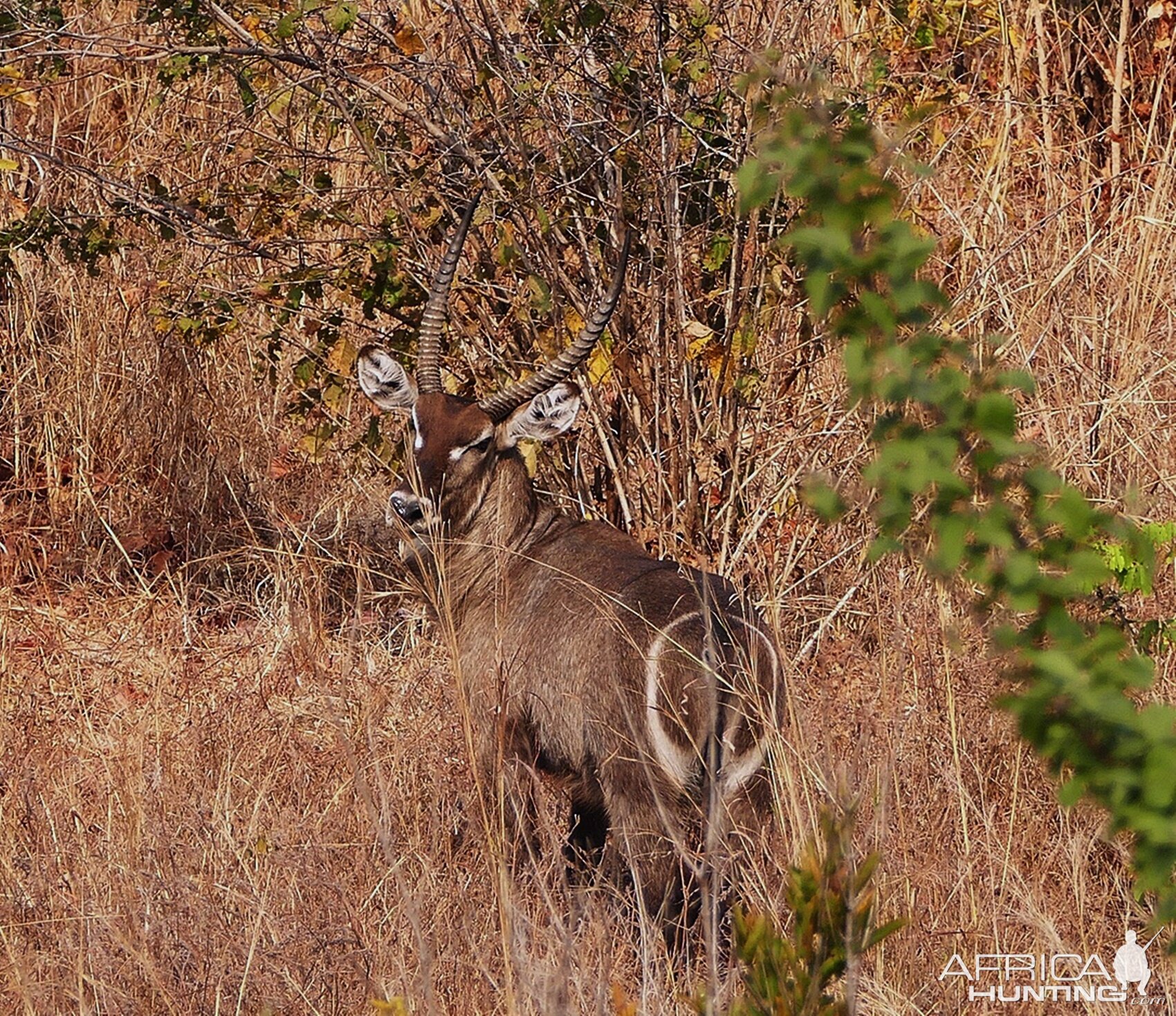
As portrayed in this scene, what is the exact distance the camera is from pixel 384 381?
192 inches

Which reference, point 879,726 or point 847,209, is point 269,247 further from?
point 847,209

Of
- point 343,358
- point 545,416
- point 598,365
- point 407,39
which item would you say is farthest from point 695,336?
point 407,39

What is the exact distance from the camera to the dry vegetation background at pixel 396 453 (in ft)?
11.2

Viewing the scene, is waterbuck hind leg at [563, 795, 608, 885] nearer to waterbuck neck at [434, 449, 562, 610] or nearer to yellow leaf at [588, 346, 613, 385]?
waterbuck neck at [434, 449, 562, 610]

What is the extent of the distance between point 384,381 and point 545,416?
539 millimetres

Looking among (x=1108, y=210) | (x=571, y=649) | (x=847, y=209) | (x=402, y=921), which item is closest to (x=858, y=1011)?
(x=402, y=921)

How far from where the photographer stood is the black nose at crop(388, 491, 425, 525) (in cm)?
440

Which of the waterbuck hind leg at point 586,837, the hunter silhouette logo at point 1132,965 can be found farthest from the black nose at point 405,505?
the hunter silhouette logo at point 1132,965

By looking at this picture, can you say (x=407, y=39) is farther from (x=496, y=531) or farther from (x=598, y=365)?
(x=496, y=531)

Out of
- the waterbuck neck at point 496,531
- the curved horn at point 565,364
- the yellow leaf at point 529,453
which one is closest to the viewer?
the curved horn at point 565,364

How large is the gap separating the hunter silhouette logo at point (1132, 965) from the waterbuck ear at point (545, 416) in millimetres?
2109

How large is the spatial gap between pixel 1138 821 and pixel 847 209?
0.63 metres

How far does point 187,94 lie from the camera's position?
5.22 metres

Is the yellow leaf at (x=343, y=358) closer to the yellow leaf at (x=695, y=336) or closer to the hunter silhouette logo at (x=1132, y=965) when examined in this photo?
the yellow leaf at (x=695, y=336)
